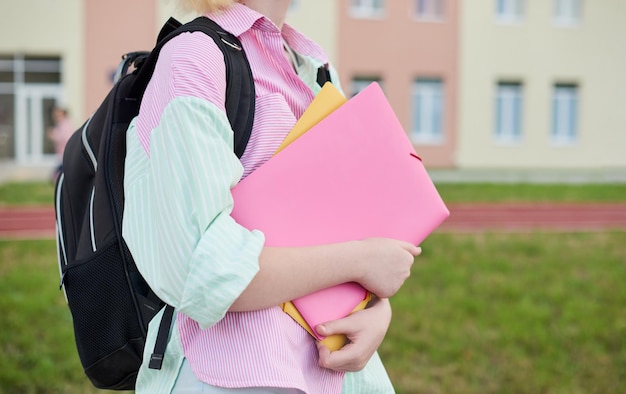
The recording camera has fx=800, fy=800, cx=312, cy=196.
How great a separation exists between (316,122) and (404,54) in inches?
778

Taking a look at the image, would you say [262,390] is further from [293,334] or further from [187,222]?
[187,222]

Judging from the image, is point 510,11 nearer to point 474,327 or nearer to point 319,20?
point 319,20

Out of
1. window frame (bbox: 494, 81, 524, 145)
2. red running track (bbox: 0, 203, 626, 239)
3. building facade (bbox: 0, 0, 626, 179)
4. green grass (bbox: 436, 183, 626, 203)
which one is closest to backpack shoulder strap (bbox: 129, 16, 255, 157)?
red running track (bbox: 0, 203, 626, 239)

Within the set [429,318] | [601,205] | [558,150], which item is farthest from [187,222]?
[558,150]

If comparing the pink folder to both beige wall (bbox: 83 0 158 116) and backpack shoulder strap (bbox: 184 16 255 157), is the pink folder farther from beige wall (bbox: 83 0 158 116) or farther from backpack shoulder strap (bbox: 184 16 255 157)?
beige wall (bbox: 83 0 158 116)

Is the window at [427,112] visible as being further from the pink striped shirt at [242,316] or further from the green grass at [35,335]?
the pink striped shirt at [242,316]

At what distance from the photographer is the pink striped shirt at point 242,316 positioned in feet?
3.74

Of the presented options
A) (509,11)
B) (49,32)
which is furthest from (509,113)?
(49,32)

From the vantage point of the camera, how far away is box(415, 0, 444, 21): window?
68.0 ft

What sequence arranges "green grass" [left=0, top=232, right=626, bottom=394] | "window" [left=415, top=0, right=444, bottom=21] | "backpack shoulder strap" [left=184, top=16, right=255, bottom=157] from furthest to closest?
"window" [left=415, top=0, right=444, bottom=21] < "green grass" [left=0, top=232, right=626, bottom=394] < "backpack shoulder strap" [left=184, top=16, right=255, bottom=157]

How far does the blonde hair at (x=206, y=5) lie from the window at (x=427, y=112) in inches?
776

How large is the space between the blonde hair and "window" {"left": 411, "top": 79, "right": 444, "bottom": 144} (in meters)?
19.7

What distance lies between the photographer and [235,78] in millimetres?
1190

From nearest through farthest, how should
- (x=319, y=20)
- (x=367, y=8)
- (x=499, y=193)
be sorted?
1. (x=499, y=193)
2. (x=319, y=20)
3. (x=367, y=8)
